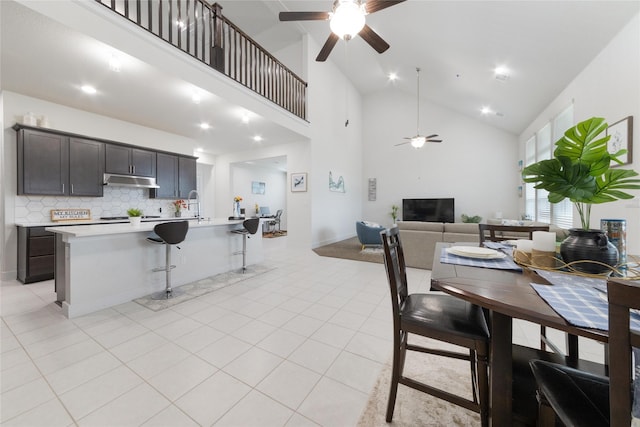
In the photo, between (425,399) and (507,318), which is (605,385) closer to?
(507,318)

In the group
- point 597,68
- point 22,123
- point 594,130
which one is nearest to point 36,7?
point 22,123

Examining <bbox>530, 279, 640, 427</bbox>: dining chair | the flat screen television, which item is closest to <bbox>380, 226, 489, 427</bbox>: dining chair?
<bbox>530, 279, 640, 427</bbox>: dining chair

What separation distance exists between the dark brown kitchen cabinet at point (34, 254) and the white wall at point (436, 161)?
780 cm

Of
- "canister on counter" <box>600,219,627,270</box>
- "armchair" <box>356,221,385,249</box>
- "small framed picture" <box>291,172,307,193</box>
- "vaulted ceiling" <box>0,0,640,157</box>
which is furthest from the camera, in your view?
"small framed picture" <box>291,172,307,193</box>

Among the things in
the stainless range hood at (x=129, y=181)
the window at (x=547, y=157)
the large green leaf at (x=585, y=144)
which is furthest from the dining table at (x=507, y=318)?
the stainless range hood at (x=129, y=181)

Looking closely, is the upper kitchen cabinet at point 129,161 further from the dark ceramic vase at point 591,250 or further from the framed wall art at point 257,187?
the dark ceramic vase at point 591,250

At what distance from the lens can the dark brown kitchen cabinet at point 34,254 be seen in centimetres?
328

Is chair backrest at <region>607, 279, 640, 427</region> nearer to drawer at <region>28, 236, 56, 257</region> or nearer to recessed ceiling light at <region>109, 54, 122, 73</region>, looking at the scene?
recessed ceiling light at <region>109, 54, 122, 73</region>

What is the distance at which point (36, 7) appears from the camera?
209cm

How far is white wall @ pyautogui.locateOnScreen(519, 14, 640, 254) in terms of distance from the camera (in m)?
2.25

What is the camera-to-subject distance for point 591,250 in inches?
40.5

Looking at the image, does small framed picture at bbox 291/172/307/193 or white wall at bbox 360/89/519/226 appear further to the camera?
white wall at bbox 360/89/519/226

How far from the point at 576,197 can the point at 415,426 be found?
136cm

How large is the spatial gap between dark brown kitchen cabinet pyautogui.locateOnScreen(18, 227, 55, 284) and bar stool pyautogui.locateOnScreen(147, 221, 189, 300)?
1.94 metres
